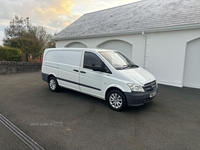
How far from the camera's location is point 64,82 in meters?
5.59

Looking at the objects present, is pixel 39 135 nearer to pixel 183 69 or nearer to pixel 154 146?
pixel 154 146

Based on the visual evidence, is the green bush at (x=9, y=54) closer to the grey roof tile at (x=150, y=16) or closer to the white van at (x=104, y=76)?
the grey roof tile at (x=150, y=16)

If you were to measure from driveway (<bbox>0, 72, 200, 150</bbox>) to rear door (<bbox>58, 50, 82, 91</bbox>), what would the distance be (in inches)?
23.0

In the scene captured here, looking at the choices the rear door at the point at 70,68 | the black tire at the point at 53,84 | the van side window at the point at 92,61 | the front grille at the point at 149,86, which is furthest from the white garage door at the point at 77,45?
the front grille at the point at 149,86

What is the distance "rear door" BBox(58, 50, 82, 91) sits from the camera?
5145mm

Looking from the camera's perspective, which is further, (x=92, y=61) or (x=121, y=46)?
(x=121, y=46)

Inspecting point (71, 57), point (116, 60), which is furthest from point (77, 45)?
point (116, 60)

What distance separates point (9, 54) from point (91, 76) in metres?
10.7

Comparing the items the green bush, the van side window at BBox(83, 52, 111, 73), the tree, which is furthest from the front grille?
the tree

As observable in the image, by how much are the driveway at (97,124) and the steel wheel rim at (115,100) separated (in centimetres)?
23

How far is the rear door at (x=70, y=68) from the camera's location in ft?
16.9

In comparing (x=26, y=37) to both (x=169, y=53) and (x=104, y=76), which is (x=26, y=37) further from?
(x=169, y=53)

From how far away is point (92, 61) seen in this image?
15.6 ft

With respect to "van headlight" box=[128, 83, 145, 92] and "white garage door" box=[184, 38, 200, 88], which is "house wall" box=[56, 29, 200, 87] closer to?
"white garage door" box=[184, 38, 200, 88]
